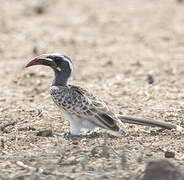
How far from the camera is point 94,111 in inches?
311

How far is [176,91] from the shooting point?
1059cm

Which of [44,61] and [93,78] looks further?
[93,78]

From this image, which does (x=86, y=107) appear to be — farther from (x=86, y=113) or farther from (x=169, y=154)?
(x=169, y=154)

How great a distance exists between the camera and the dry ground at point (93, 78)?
→ 703cm

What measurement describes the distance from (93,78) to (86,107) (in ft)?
12.5

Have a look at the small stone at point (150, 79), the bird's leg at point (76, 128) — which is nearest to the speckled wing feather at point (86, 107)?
the bird's leg at point (76, 128)

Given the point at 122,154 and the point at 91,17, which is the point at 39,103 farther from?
the point at 91,17

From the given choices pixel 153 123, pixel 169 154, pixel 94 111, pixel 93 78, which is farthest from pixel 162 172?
pixel 93 78

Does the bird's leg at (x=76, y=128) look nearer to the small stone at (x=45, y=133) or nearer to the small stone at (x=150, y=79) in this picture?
the small stone at (x=45, y=133)

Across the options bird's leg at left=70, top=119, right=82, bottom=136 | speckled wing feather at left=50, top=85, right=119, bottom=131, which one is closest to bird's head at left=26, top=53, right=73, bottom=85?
speckled wing feather at left=50, top=85, right=119, bottom=131

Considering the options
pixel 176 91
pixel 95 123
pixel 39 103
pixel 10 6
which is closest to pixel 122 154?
pixel 95 123

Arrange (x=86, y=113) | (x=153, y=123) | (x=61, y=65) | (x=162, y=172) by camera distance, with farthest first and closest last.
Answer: (x=61, y=65), (x=153, y=123), (x=86, y=113), (x=162, y=172)

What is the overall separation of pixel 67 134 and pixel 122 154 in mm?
1467

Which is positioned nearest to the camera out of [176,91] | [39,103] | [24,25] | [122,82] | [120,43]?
[39,103]
